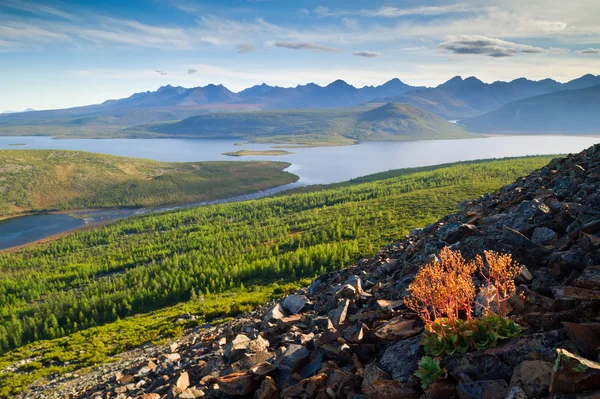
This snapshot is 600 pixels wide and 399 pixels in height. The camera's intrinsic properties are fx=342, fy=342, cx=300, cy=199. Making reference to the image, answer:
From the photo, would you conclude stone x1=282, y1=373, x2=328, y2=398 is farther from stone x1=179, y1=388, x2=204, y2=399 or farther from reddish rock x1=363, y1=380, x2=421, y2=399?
stone x1=179, y1=388, x2=204, y2=399

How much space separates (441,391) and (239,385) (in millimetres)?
7081

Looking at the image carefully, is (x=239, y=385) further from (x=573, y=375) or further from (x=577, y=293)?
(x=577, y=293)

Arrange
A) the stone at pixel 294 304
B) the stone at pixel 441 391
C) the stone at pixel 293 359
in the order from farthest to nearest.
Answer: the stone at pixel 294 304
the stone at pixel 293 359
the stone at pixel 441 391

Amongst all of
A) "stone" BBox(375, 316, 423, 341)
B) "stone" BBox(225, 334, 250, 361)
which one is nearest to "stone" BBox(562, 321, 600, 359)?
"stone" BBox(375, 316, 423, 341)

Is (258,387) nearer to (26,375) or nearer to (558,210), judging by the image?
(558,210)

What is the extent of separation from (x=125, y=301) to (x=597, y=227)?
6442cm

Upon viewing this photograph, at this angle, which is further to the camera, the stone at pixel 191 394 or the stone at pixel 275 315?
the stone at pixel 275 315

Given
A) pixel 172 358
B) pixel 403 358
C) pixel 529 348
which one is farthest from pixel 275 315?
pixel 529 348

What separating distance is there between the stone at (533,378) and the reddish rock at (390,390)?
2.33 metres

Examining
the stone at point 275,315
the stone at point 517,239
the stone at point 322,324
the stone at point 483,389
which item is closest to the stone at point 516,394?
the stone at point 483,389

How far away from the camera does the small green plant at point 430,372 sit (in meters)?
8.46

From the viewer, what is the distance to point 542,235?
15266 millimetres

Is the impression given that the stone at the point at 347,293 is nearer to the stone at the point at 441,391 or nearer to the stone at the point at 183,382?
the stone at the point at 183,382

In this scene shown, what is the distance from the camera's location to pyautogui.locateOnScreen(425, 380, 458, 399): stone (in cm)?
829
